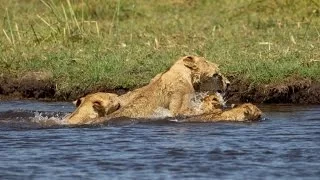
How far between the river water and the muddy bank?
0.27 m

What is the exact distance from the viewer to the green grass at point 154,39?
12797 mm

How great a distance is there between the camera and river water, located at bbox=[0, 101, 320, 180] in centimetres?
849

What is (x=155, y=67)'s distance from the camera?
12984 millimetres

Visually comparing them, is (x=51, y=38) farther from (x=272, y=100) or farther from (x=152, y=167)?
(x=152, y=167)

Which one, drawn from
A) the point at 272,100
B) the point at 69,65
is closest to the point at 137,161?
the point at 272,100

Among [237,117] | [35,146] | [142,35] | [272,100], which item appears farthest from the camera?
[142,35]

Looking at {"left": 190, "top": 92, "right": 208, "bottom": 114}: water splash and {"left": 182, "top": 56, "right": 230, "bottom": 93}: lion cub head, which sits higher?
{"left": 182, "top": 56, "right": 230, "bottom": 93}: lion cub head

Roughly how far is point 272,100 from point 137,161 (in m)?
3.41

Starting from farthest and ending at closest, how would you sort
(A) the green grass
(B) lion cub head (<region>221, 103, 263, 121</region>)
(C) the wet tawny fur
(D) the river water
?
(A) the green grass
(C) the wet tawny fur
(B) lion cub head (<region>221, 103, 263, 121</region>)
(D) the river water

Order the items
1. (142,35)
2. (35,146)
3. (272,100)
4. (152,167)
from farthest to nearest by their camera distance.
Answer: (142,35), (272,100), (35,146), (152,167)

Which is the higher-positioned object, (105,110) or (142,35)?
(142,35)

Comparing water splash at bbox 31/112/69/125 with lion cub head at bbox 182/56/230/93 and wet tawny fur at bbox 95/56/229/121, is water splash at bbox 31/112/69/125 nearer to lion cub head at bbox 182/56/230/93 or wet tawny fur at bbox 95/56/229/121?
wet tawny fur at bbox 95/56/229/121

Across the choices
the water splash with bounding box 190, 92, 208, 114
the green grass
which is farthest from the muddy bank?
the water splash with bounding box 190, 92, 208, 114

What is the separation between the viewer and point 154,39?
14508mm
